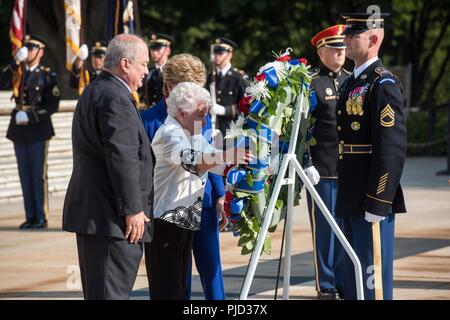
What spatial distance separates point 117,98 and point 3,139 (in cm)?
1023

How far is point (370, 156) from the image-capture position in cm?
660

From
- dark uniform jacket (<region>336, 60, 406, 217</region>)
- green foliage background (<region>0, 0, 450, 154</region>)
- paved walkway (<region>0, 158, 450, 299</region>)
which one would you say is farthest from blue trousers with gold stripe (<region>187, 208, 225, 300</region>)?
green foliage background (<region>0, 0, 450, 154</region>)

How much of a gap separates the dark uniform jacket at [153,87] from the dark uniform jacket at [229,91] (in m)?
0.77

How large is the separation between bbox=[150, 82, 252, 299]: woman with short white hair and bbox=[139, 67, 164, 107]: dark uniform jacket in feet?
24.5

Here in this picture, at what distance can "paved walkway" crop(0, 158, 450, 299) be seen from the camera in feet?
28.4

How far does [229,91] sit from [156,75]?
107cm

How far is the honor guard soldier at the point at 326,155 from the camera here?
27.7 feet

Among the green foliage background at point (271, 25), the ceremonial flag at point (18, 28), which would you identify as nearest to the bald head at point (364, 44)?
the ceremonial flag at point (18, 28)

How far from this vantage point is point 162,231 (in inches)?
254

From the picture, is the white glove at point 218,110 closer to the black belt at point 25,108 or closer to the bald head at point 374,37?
the black belt at point 25,108

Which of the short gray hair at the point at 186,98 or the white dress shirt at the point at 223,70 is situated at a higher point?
the short gray hair at the point at 186,98

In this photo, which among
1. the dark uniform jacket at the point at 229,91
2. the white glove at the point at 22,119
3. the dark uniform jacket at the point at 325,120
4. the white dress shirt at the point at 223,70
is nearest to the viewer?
the dark uniform jacket at the point at 325,120

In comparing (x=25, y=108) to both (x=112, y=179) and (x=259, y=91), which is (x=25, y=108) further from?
(x=112, y=179)
